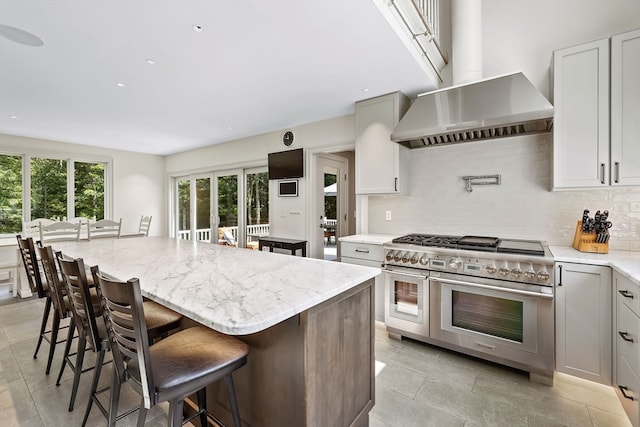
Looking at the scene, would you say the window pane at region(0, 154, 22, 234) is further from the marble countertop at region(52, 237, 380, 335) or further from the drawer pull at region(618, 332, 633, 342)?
the drawer pull at region(618, 332, 633, 342)

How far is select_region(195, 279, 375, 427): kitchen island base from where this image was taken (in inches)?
49.7

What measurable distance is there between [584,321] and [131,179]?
7.48 metres

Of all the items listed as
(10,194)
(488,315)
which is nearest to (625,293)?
(488,315)

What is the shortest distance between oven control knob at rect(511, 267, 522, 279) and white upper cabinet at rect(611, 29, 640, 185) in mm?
911

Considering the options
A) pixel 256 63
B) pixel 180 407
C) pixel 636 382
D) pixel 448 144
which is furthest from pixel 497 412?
pixel 256 63

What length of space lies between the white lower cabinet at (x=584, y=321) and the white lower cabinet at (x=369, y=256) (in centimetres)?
143

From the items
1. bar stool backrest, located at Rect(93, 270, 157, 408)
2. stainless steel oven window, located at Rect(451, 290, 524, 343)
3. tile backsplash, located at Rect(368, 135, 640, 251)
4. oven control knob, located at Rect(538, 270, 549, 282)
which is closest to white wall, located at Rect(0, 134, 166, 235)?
tile backsplash, located at Rect(368, 135, 640, 251)

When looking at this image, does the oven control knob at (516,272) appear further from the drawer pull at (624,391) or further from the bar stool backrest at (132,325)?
the bar stool backrest at (132,325)

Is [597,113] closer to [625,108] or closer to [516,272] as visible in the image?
[625,108]

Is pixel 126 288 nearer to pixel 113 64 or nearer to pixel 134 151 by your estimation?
pixel 113 64

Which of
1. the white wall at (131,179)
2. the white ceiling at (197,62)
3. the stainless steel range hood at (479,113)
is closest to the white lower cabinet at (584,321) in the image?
the stainless steel range hood at (479,113)

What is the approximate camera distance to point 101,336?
5.28 ft

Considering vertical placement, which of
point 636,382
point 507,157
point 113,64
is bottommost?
point 636,382

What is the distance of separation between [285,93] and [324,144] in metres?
1.11
